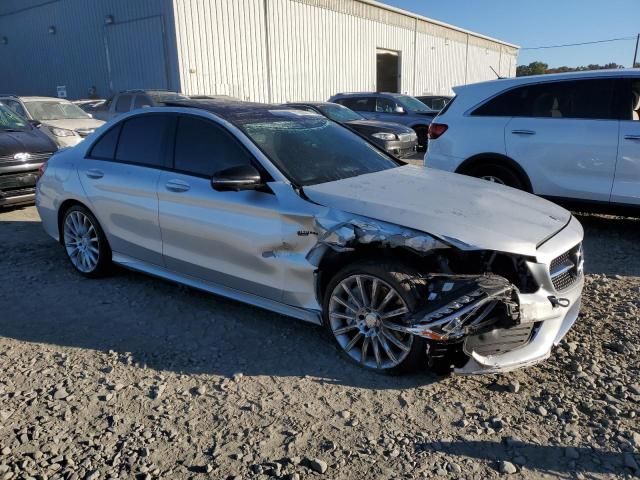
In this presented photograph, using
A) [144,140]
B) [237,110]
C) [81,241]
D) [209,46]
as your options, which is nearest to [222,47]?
[209,46]

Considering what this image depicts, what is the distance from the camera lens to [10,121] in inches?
335

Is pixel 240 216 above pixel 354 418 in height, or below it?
above

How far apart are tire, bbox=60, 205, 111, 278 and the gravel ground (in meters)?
0.63

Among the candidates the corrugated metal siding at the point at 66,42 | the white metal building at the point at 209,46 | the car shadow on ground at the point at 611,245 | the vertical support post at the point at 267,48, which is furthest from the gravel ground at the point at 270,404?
the vertical support post at the point at 267,48

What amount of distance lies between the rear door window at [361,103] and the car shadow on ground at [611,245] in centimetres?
853

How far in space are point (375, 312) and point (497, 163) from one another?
3.84 metres

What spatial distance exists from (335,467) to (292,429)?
1.23ft

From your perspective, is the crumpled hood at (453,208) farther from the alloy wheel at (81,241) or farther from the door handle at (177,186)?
the alloy wheel at (81,241)

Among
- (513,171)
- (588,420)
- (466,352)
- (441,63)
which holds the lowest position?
(588,420)

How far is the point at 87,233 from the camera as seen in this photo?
16.2ft

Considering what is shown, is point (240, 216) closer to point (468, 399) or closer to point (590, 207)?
point (468, 399)

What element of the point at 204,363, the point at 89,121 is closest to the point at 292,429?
the point at 204,363

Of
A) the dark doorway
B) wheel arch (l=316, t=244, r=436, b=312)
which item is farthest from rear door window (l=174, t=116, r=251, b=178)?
the dark doorway

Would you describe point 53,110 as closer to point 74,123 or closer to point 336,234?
point 74,123
